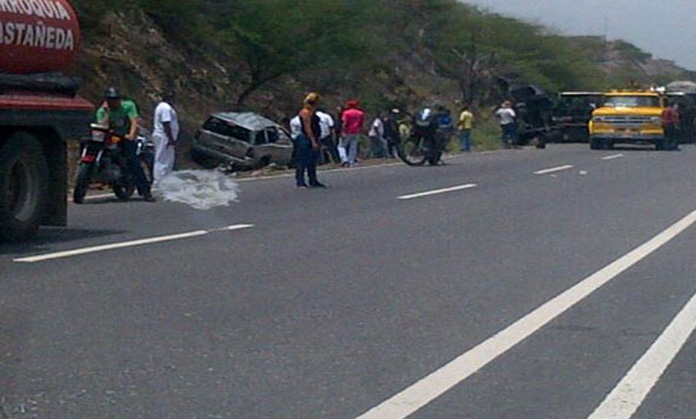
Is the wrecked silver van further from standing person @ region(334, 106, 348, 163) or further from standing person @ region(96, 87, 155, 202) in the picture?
standing person @ region(96, 87, 155, 202)

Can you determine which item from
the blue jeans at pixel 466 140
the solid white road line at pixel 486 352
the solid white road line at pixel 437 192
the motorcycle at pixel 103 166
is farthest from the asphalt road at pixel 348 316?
the blue jeans at pixel 466 140

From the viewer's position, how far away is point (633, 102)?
4875cm

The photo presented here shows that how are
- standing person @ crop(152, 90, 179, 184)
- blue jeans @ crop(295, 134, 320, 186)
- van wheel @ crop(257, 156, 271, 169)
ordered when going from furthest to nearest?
van wheel @ crop(257, 156, 271, 169)
blue jeans @ crop(295, 134, 320, 186)
standing person @ crop(152, 90, 179, 184)

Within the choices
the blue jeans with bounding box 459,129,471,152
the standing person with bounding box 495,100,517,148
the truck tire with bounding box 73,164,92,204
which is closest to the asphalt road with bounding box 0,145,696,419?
the truck tire with bounding box 73,164,92,204

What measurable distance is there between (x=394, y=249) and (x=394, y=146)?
22.9m

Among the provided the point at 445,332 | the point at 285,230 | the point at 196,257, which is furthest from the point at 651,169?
the point at 445,332

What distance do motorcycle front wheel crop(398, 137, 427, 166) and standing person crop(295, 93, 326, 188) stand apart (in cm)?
890

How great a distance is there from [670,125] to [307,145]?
2757 cm

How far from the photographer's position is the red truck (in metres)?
14.1

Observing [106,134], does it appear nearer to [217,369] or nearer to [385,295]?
[385,295]

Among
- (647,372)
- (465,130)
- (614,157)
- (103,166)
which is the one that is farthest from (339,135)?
(647,372)

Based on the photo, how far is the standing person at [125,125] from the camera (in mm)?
19453

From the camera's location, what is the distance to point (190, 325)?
33.5 ft

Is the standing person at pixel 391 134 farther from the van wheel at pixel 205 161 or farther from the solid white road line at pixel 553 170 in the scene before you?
the van wheel at pixel 205 161
